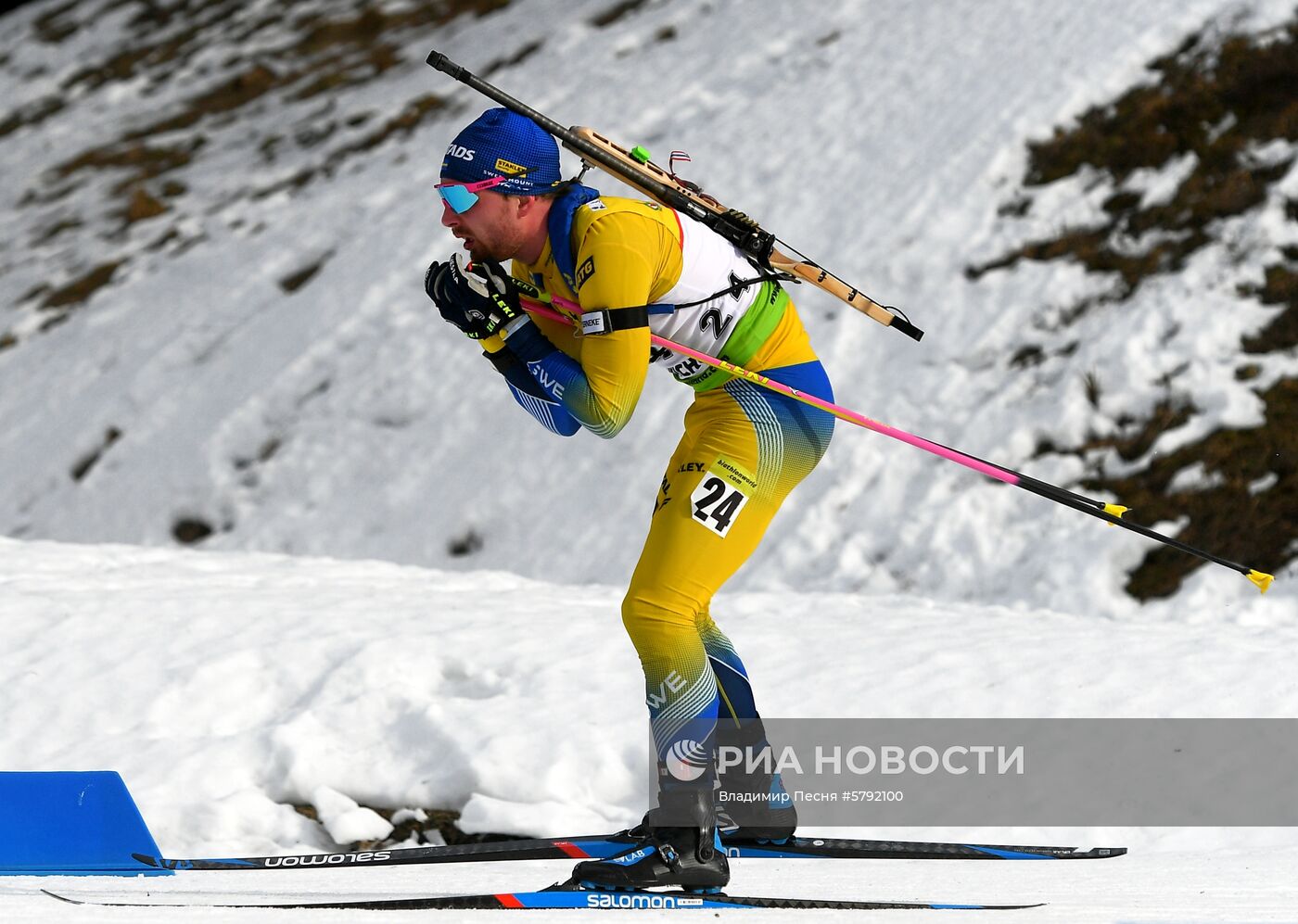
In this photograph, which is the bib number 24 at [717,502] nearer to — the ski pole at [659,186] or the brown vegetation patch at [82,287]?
the ski pole at [659,186]

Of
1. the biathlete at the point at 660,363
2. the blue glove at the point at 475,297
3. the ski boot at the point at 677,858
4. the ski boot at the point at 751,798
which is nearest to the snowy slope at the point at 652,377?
the ski boot at the point at 751,798

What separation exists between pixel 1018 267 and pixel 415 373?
5944mm

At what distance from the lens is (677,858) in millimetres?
4301

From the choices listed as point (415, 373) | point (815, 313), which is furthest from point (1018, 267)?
point (415, 373)

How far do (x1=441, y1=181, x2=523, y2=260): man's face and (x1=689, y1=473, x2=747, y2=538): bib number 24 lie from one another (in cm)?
100

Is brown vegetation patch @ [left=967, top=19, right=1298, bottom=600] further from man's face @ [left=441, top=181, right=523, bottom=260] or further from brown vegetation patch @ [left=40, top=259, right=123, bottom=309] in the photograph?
brown vegetation patch @ [left=40, top=259, right=123, bottom=309]

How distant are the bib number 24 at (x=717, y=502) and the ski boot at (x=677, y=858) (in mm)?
873

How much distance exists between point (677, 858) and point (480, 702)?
2.53m

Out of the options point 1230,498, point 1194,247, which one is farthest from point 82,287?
point 1230,498

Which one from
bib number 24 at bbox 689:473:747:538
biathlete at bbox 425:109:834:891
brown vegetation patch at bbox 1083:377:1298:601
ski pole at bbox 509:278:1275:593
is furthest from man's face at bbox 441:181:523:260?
brown vegetation patch at bbox 1083:377:1298:601

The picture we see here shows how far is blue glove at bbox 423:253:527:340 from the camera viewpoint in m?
4.15

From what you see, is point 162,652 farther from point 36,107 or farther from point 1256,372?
point 36,107

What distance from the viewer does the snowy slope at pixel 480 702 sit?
205 inches

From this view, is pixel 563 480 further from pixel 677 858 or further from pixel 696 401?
pixel 677 858
